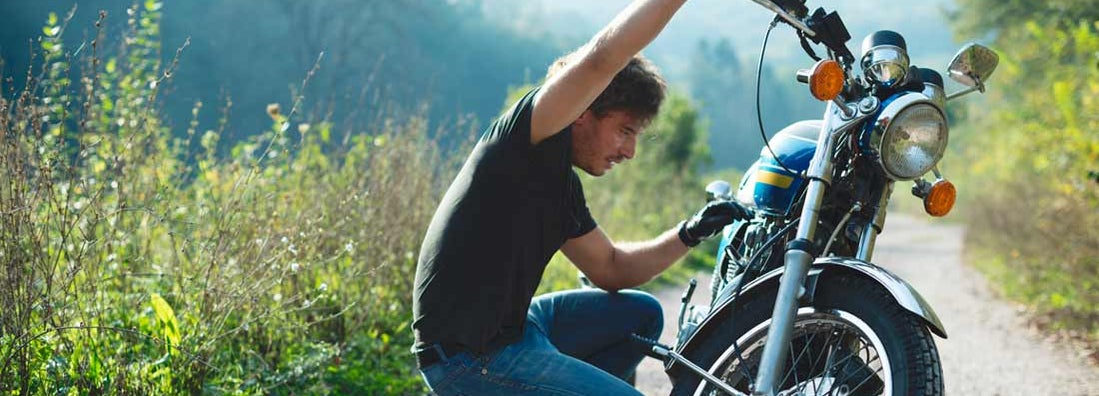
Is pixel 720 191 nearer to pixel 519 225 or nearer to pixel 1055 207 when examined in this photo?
pixel 519 225

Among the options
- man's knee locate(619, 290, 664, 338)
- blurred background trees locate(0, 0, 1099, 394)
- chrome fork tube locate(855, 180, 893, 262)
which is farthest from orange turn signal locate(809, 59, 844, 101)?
man's knee locate(619, 290, 664, 338)

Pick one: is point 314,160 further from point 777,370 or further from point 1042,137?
point 1042,137

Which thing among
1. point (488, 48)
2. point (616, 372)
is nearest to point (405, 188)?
point (616, 372)

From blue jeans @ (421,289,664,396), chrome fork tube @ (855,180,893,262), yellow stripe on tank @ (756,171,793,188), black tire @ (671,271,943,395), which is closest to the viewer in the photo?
black tire @ (671,271,943,395)

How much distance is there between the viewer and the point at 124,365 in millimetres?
3209

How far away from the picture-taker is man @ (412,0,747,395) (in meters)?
2.54

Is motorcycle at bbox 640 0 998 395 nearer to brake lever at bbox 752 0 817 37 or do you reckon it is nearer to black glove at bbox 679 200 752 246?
brake lever at bbox 752 0 817 37

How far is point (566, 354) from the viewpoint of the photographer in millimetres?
3289

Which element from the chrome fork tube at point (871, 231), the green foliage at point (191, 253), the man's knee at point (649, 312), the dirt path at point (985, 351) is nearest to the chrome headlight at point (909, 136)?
the chrome fork tube at point (871, 231)

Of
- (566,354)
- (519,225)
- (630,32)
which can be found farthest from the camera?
(566,354)

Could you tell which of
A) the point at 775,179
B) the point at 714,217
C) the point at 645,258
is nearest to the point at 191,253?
the point at 645,258

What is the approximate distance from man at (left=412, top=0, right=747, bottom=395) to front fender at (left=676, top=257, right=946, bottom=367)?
26cm

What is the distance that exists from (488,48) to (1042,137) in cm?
1909

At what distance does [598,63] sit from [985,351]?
5.42m
